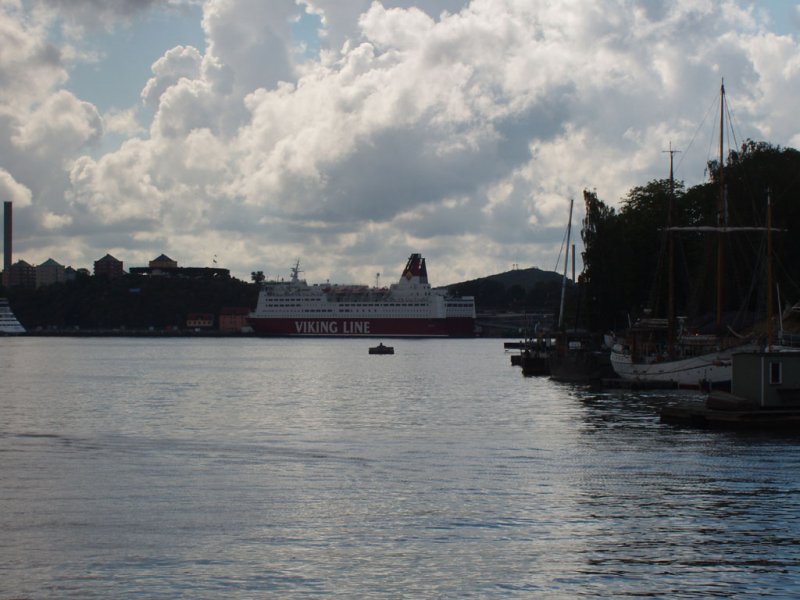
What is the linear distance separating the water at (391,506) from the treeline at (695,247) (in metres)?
35.4

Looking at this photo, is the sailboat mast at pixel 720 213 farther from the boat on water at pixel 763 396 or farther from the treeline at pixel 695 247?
the boat on water at pixel 763 396

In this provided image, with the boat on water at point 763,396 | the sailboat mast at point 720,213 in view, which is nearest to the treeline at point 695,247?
the sailboat mast at point 720,213

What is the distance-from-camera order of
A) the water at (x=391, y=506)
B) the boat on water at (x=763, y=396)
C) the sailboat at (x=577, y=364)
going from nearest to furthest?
the water at (x=391, y=506)
the boat on water at (x=763, y=396)
the sailboat at (x=577, y=364)

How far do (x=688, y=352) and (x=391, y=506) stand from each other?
44198 millimetres

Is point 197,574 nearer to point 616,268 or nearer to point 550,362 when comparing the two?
point 550,362

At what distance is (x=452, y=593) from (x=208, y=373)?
3150 inches

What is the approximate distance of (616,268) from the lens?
324 feet

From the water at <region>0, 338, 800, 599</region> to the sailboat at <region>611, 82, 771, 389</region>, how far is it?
1189 cm

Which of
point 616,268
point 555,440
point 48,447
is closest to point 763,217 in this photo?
point 616,268

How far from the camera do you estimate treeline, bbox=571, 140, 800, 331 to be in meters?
84.6

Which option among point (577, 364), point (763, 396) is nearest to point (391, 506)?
point (763, 396)

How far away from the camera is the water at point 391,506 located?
2069 centimetres

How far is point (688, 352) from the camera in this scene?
68.4 metres

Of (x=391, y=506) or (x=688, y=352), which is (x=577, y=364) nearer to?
(x=688, y=352)
